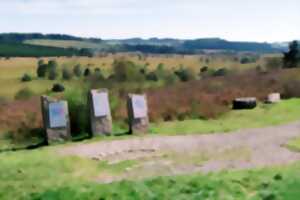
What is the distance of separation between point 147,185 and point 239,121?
888 cm

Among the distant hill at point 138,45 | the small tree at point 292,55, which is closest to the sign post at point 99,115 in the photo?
the small tree at point 292,55

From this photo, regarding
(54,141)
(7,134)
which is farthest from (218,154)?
(7,134)

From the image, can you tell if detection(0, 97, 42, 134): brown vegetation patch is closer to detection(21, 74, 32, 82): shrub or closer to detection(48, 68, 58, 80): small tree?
detection(48, 68, 58, 80): small tree

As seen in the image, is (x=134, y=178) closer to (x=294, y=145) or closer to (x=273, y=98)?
(x=294, y=145)

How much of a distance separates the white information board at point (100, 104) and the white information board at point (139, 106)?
0.77 meters

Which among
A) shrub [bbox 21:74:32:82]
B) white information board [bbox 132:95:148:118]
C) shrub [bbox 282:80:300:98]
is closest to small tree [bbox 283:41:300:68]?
shrub [bbox 282:80:300:98]

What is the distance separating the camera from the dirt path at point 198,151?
13500 mm

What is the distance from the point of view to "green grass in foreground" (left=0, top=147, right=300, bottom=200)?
10914mm

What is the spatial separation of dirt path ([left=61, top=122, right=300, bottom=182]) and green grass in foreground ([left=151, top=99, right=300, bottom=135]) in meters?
0.81

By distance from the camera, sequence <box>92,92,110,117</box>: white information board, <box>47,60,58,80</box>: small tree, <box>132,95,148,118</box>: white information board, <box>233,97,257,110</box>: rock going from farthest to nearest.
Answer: <box>47,60,58,80</box>: small tree
<box>233,97,257,110</box>: rock
<box>132,95,148,118</box>: white information board
<box>92,92,110,117</box>: white information board

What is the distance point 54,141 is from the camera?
56.2 ft

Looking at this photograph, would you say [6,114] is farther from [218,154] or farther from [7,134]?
[218,154]

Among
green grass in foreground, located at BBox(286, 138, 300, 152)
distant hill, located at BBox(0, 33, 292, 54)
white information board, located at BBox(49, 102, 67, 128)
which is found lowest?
distant hill, located at BBox(0, 33, 292, 54)

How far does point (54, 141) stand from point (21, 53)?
275 ft
